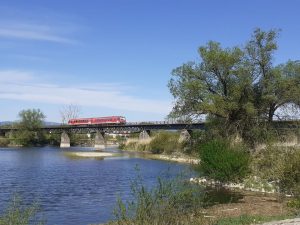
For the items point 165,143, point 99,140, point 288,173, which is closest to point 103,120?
point 99,140

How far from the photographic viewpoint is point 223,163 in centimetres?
3300

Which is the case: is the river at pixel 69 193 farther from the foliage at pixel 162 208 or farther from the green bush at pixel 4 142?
the green bush at pixel 4 142

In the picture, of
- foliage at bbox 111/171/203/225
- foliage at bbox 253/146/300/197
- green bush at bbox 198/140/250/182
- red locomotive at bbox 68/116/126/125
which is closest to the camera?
foliage at bbox 111/171/203/225

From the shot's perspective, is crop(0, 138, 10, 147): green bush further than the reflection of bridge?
Yes

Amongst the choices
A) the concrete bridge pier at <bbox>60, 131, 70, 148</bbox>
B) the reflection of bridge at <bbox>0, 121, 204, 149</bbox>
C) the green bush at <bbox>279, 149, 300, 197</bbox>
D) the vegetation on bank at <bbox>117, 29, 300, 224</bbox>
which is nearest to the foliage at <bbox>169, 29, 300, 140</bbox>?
the vegetation on bank at <bbox>117, 29, 300, 224</bbox>

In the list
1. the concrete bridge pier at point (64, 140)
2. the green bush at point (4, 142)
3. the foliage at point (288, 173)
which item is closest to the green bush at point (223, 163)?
the foliage at point (288, 173)

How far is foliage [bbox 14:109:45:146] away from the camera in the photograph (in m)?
149

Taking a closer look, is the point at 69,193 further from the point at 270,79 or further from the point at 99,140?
the point at 99,140

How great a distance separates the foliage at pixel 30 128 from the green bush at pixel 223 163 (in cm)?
12086

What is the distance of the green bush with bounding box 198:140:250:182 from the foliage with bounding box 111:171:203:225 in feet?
61.6

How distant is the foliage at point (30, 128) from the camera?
149 m

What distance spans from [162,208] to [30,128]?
144595 mm

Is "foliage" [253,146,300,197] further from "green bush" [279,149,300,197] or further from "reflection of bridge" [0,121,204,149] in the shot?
"reflection of bridge" [0,121,204,149]

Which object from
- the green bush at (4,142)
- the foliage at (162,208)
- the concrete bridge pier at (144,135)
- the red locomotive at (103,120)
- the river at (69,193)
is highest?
the red locomotive at (103,120)
